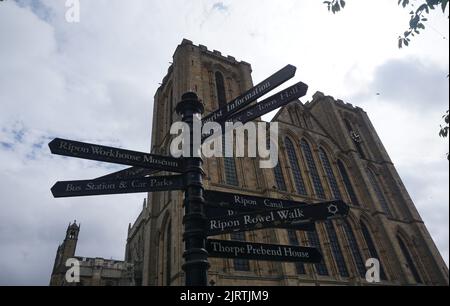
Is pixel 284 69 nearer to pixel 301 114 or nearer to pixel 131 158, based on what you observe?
pixel 131 158

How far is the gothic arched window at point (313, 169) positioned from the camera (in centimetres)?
2172

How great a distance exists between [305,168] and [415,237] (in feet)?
37.8

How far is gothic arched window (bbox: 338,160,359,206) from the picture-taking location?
23.9 metres

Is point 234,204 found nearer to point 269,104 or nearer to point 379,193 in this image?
point 269,104

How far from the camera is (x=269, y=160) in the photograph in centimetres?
2045

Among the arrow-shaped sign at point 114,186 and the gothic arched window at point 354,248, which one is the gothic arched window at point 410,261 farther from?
the arrow-shaped sign at point 114,186

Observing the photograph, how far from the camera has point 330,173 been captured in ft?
78.9

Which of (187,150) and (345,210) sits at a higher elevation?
(187,150)

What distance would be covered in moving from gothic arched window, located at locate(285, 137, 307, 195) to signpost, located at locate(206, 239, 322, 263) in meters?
17.2

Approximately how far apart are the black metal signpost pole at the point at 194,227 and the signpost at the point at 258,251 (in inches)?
11.4

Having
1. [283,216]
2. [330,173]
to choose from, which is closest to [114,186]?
[283,216]

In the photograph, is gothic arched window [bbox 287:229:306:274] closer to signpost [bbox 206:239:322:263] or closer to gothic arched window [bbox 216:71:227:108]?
gothic arched window [bbox 216:71:227:108]
